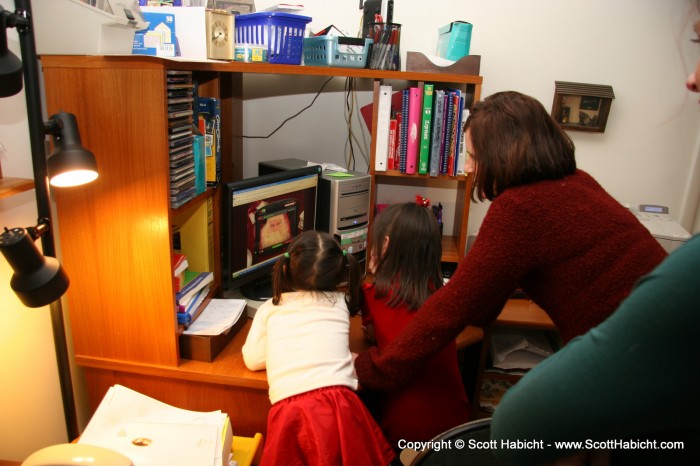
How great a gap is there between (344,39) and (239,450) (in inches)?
57.1

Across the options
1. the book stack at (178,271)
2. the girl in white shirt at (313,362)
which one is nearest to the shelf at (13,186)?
the book stack at (178,271)

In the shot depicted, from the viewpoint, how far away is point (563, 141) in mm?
1219

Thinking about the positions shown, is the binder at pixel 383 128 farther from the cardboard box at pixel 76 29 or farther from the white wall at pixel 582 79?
the cardboard box at pixel 76 29

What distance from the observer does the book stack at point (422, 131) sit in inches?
76.8

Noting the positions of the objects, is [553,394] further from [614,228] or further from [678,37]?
[678,37]

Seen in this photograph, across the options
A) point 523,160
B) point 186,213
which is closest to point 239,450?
point 186,213

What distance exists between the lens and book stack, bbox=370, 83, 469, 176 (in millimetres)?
1951

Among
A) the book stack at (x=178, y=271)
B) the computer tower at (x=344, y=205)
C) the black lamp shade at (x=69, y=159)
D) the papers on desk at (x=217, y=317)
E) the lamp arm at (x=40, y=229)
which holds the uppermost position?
the black lamp shade at (x=69, y=159)

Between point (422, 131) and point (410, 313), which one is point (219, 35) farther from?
point (410, 313)

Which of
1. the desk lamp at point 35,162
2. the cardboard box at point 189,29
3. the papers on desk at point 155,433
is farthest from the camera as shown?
the cardboard box at point 189,29

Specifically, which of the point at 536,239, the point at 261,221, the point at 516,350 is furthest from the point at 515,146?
the point at 516,350

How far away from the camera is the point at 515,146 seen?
119 centimetres

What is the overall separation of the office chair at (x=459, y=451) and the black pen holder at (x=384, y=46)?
1339mm

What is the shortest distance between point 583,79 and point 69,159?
2.20 meters
